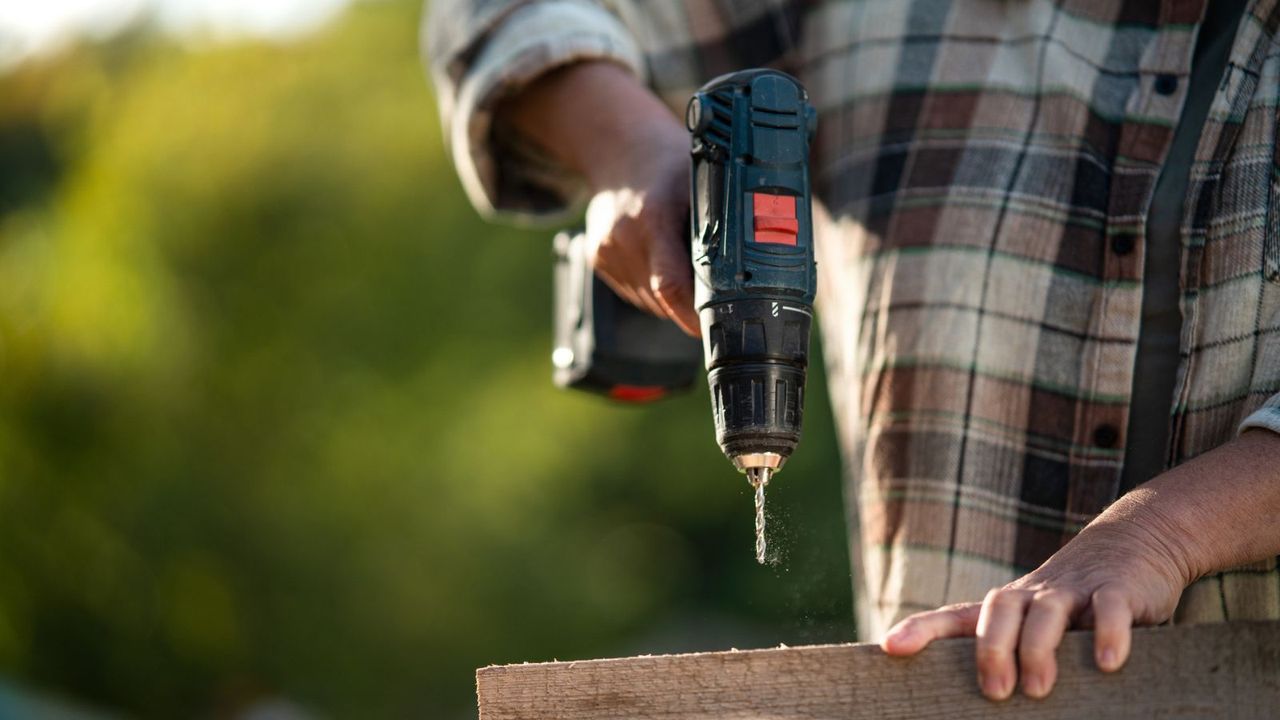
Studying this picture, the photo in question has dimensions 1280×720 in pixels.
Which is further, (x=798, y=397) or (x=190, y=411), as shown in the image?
(x=190, y=411)

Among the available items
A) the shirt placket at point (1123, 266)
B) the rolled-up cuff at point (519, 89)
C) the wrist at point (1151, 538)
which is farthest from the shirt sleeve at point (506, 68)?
the wrist at point (1151, 538)

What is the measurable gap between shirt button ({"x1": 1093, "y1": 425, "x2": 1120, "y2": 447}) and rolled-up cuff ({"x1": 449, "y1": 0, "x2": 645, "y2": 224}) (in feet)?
3.03

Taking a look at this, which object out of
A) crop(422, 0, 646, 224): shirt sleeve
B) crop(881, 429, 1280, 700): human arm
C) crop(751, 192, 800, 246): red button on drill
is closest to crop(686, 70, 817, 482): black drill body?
crop(751, 192, 800, 246): red button on drill

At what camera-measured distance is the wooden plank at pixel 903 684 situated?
4.59ft

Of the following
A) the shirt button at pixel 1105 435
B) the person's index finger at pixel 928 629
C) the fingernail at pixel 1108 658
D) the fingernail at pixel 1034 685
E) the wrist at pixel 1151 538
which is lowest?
the fingernail at pixel 1034 685

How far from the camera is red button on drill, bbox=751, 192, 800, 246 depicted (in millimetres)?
1778

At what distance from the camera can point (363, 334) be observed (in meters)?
14.2

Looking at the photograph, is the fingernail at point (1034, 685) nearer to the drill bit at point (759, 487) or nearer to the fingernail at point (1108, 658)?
the fingernail at point (1108, 658)

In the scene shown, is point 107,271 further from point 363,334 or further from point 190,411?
point 363,334

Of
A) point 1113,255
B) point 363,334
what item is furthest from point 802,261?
point 363,334

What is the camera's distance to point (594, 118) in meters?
2.23

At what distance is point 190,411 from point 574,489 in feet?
12.8

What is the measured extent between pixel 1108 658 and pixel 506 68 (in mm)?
1353

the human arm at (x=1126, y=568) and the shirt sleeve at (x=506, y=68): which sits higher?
the shirt sleeve at (x=506, y=68)
